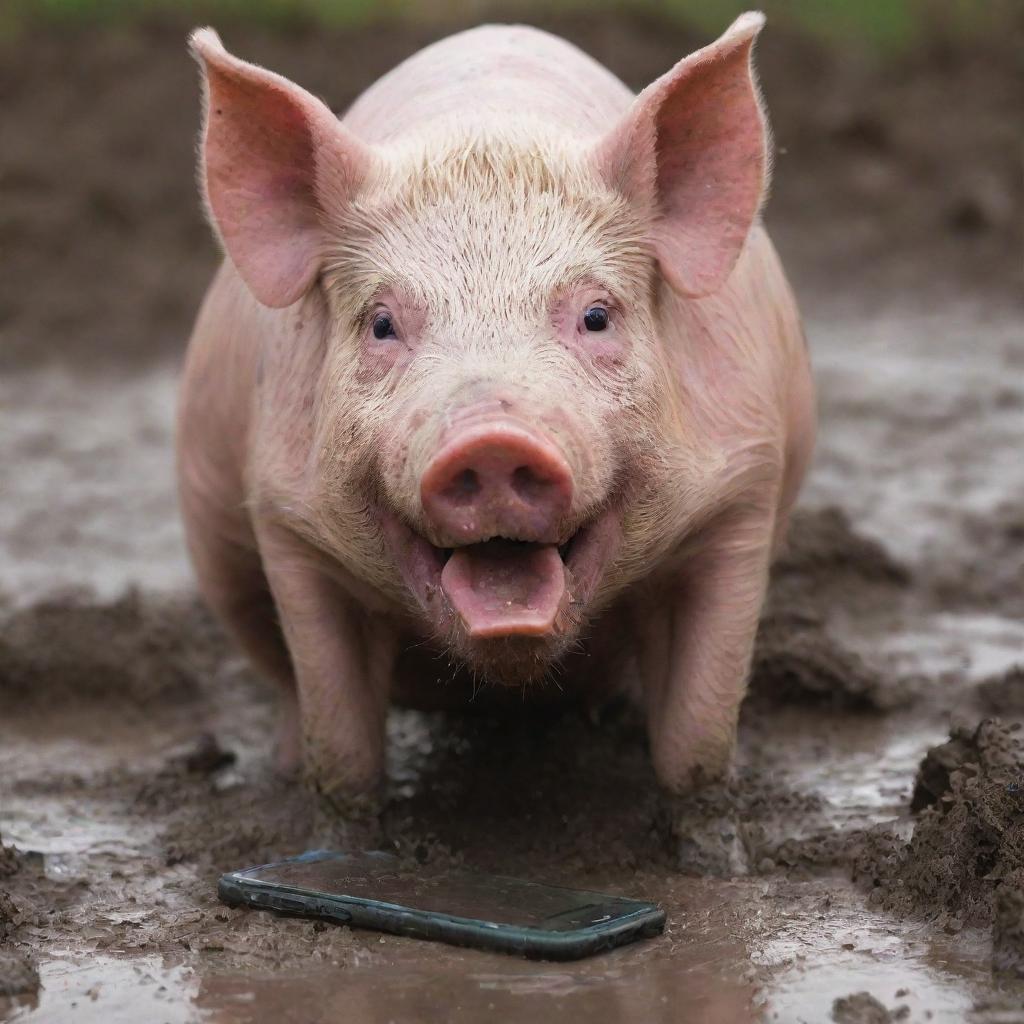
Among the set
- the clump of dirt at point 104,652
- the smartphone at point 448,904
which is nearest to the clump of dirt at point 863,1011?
the smartphone at point 448,904

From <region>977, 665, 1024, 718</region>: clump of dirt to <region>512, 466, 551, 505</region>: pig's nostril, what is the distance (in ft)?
8.00

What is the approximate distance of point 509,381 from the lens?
418cm

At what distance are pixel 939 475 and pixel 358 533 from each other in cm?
438

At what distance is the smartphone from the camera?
4.21m

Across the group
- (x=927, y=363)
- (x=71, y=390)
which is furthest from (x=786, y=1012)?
(x=71, y=390)

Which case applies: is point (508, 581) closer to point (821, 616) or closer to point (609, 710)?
point (609, 710)

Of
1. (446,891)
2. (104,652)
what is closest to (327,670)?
(446,891)

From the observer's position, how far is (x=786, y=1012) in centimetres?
386

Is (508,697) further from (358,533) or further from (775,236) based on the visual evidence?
(775,236)

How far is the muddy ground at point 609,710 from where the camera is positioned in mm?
4148

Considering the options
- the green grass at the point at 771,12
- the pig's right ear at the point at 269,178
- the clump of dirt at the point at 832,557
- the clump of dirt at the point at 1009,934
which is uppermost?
the green grass at the point at 771,12

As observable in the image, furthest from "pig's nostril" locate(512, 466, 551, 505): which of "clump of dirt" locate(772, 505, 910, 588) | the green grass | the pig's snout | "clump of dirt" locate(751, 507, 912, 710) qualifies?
the green grass

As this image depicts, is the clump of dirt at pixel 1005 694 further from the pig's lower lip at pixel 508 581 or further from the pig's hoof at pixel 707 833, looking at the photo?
the pig's lower lip at pixel 508 581

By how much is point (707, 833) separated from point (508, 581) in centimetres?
110
